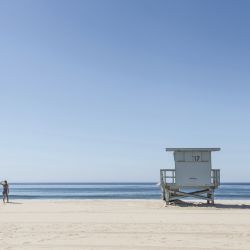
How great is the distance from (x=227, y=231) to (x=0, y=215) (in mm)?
11315

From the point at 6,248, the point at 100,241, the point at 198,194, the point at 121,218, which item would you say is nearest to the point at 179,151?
the point at 198,194

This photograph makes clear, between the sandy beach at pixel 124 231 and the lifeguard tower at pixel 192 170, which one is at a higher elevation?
the lifeguard tower at pixel 192 170

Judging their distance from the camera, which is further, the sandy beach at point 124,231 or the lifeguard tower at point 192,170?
the lifeguard tower at point 192,170

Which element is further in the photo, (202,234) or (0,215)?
(0,215)

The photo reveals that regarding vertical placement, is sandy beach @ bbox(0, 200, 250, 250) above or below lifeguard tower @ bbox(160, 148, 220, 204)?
below

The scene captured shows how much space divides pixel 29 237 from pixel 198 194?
58.6 ft

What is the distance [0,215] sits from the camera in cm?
2042

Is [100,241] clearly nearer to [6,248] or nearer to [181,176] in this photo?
[6,248]

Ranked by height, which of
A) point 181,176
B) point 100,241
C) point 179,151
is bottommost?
point 100,241

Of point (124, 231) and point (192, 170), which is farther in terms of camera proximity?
point (192, 170)

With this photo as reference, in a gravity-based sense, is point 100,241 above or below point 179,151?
below

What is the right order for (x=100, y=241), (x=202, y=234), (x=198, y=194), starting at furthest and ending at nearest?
(x=198, y=194), (x=202, y=234), (x=100, y=241)

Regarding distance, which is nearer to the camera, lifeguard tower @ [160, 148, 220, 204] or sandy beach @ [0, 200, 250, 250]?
sandy beach @ [0, 200, 250, 250]

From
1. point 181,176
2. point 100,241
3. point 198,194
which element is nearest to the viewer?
point 100,241
